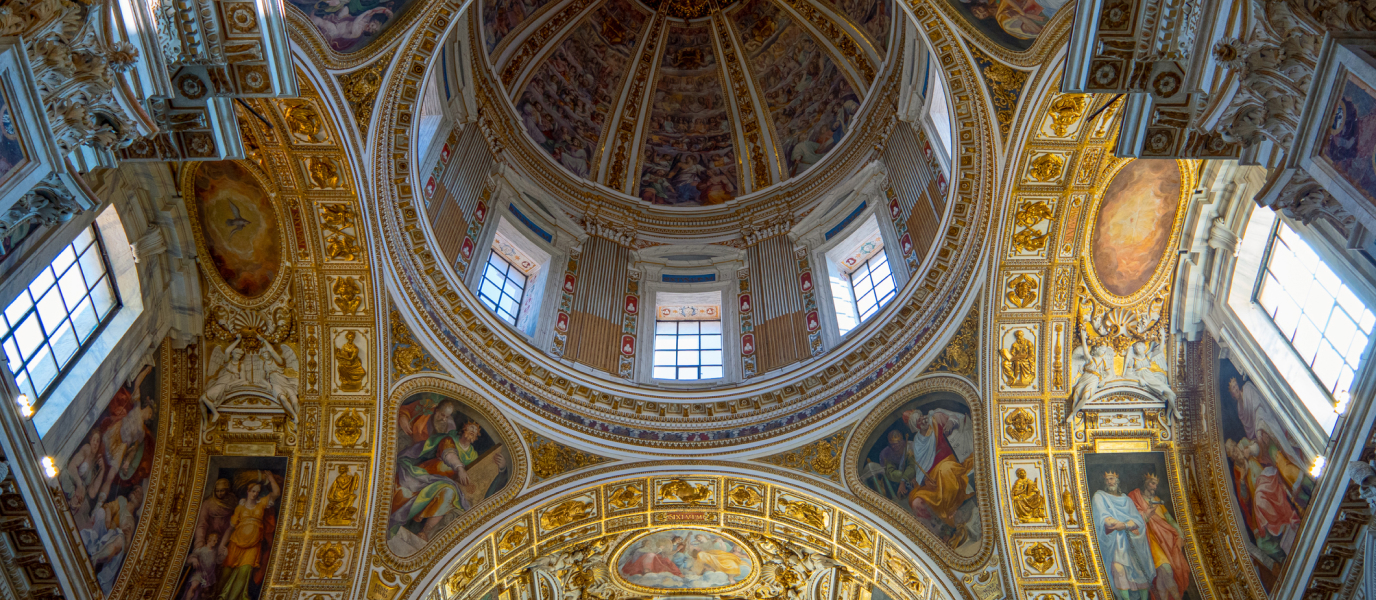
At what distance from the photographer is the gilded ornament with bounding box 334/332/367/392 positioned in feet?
50.0

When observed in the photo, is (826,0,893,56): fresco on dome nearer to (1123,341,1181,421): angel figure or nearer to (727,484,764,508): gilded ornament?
(1123,341,1181,421): angel figure

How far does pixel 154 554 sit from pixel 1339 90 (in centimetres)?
1506

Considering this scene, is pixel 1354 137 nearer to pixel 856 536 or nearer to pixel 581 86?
pixel 856 536

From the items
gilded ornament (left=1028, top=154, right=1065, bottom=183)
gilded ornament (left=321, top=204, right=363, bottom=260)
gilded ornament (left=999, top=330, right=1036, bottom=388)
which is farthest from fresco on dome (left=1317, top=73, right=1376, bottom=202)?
gilded ornament (left=321, top=204, right=363, bottom=260)

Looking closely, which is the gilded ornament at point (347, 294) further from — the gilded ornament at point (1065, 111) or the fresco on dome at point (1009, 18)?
the gilded ornament at point (1065, 111)

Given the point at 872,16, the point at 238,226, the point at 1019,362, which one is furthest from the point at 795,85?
the point at 238,226

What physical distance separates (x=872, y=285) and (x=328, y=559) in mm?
10840

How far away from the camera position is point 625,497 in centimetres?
1700

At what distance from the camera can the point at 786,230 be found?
69.5 ft

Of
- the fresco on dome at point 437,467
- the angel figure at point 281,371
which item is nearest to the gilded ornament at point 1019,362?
the fresco on dome at point 437,467

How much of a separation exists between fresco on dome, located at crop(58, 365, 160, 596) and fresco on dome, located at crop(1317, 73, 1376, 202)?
45.5ft

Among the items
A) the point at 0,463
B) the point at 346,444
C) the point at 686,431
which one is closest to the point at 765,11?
the point at 686,431

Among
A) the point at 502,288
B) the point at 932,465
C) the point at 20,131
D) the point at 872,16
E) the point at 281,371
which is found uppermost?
the point at 872,16

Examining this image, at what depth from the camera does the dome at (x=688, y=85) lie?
877 inches
